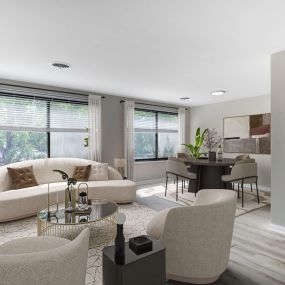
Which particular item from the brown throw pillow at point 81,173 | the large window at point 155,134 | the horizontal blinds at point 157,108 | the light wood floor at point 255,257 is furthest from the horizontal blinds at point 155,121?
the light wood floor at point 255,257

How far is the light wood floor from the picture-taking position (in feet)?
6.42

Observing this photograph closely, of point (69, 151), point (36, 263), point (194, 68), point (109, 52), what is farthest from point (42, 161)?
point (36, 263)

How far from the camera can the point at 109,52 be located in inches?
113

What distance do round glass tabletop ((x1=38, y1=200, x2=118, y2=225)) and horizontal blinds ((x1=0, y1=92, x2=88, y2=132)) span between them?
2132 mm

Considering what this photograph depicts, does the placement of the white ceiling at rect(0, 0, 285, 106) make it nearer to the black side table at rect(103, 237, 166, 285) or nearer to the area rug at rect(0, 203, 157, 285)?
the black side table at rect(103, 237, 166, 285)

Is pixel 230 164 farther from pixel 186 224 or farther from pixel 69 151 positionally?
pixel 69 151

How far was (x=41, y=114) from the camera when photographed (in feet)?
14.7

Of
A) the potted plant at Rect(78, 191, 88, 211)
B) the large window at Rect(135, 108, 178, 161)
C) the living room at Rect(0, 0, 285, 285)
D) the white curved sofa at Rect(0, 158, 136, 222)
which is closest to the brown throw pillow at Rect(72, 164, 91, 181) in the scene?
the living room at Rect(0, 0, 285, 285)

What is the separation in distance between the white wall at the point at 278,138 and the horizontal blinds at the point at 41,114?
3.77 m

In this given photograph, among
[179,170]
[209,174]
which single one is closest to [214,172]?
[209,174]

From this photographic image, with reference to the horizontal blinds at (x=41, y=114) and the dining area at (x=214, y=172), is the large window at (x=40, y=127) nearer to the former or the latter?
the horizontal blinds at (x=41, y=114)

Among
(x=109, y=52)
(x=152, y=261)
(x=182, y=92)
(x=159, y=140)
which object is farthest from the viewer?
(x=159, y=140)

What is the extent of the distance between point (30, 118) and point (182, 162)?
10.8ft

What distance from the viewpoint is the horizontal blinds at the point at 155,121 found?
239 inches
